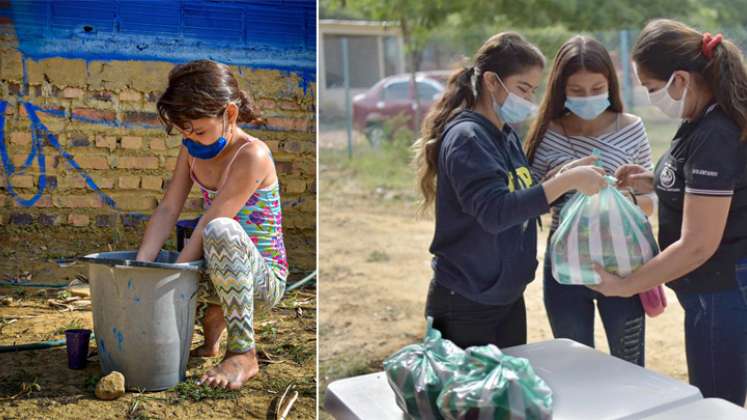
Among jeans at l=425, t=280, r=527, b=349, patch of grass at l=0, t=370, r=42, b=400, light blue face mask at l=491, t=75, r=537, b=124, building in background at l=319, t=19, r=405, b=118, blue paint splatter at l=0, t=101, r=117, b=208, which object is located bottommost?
patch of grass at l=0, t=370, r=42, b=400

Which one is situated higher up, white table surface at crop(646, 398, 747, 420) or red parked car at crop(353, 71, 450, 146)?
red parked car at crop(353, 71, 450, 146)

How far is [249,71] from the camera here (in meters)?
2.63

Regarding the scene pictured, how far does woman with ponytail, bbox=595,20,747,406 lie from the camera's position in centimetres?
225

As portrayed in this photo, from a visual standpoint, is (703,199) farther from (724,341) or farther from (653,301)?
(653,301)

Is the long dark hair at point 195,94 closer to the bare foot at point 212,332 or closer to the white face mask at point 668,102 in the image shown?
the bare foot at point 212,332

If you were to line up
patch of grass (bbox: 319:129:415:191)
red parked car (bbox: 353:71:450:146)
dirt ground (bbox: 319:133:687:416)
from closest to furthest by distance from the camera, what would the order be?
dirt ground (bbox: 319:133:687:416) → patch of grass (bbox: 319:129:415:191) → red parked car (bbox: 353:71:450:146)

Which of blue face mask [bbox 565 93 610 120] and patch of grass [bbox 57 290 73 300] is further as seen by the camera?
blue face mask [bbox 565 93 610 120]

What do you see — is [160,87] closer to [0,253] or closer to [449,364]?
[0,253]

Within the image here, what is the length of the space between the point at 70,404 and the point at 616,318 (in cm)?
170

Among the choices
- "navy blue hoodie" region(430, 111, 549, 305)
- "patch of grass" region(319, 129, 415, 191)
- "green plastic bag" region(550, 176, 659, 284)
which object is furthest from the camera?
"patch of grass" region(319, 129, 415, 191)

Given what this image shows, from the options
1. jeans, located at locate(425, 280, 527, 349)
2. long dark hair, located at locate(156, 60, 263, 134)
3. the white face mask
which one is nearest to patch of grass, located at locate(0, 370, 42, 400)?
long dark hair, located at locate(156, 60, 263, 134)

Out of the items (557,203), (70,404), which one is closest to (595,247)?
(557,203)

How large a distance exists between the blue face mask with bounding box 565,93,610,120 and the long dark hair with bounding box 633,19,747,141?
0.27m

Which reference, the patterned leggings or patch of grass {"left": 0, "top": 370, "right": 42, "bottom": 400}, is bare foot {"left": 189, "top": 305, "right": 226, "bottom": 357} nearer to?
the patterned leggings
